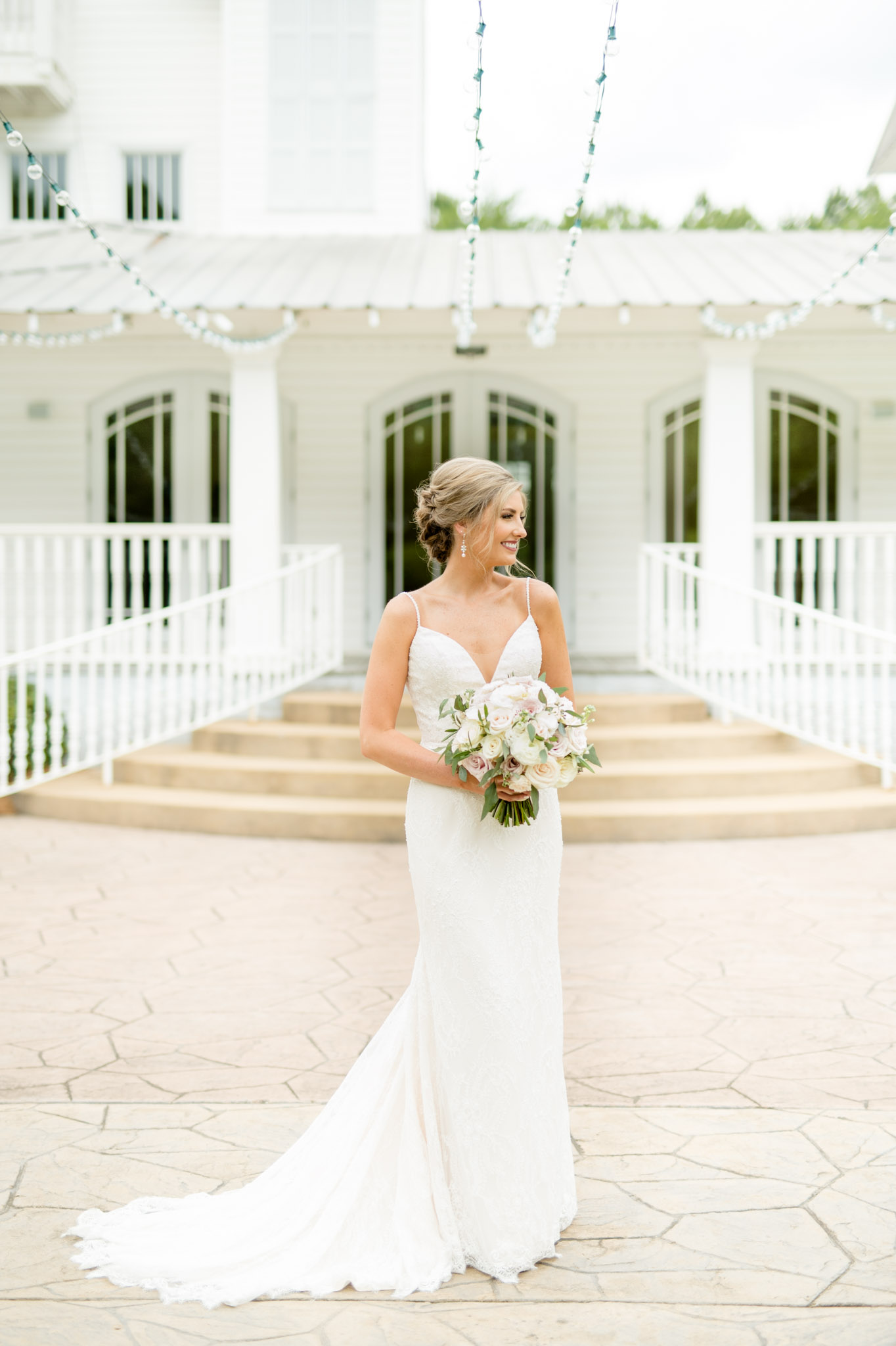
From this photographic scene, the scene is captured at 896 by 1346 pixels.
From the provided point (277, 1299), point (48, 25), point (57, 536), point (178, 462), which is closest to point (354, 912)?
point (277, 1299)

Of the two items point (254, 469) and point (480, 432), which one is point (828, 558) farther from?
point (254, 469)

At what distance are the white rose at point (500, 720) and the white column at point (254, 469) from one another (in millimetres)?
7807

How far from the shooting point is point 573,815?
821 cm

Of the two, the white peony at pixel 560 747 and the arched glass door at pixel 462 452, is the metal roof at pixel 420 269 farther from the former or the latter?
the white peony at pixel 560 747

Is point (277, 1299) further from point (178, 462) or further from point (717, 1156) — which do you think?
point (178, 462)

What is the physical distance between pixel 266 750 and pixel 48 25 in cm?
852

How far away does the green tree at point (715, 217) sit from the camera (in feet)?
129

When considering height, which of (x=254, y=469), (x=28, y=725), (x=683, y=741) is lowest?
(x=683, y=741)

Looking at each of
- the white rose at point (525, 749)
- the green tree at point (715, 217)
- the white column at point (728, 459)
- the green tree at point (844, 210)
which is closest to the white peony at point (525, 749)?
the white rose at point (525, 749)

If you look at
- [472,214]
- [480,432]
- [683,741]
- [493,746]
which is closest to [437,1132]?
[493,746]

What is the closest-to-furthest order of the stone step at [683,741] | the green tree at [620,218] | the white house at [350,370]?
1. the stone step at [683,741]
2. the white house at [350,370]
3. the green tree at [620,218]

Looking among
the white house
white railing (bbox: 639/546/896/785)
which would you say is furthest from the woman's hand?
the white house

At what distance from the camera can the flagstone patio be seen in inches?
105

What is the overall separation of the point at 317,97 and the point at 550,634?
Result: 38.0 feet
